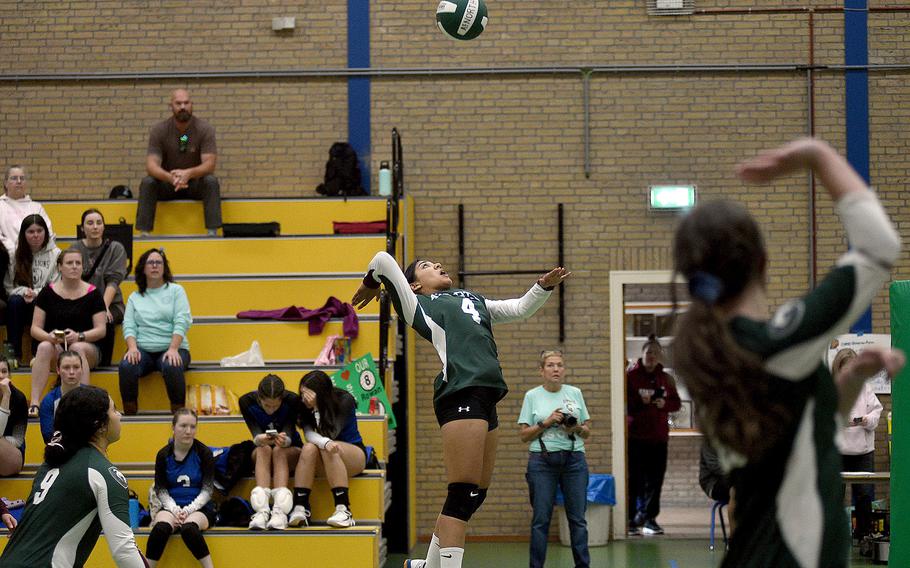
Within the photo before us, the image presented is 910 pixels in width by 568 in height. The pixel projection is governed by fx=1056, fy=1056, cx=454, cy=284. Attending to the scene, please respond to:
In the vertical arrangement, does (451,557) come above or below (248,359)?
below

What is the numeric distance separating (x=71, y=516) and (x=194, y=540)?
361cm

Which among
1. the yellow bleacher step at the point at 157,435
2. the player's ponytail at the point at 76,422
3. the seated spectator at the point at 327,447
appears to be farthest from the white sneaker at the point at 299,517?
the player's ponytail at the point at 76,422

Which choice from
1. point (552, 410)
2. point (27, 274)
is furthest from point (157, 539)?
point (27, 274)

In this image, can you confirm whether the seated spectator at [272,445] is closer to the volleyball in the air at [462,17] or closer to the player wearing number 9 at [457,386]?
the player wearing number 9 at [457,386]

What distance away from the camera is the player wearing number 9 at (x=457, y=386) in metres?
5.36

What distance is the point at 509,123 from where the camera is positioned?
11.7 metres

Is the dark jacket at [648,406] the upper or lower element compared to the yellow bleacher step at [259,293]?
lower

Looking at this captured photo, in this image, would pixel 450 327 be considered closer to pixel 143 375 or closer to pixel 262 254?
pixel 143 375

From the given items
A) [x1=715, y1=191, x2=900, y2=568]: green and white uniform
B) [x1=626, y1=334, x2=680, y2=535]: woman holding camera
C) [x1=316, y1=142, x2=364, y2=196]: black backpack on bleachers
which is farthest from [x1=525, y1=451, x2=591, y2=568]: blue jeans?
[x1=715, y1=191, x2=900, y2=568]: green and white uniform

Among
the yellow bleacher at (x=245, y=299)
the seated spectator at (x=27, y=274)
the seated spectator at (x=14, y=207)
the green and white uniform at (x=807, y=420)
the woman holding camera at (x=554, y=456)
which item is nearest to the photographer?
the green and white uniform at (x=807, y=420)

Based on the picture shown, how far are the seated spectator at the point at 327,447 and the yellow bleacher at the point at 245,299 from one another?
10.6 inches

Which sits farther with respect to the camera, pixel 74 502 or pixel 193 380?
pixel 193 380

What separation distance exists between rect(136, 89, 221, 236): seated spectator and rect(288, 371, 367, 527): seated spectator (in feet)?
11.1

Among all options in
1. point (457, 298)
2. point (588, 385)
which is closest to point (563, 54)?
point (588, 385)
